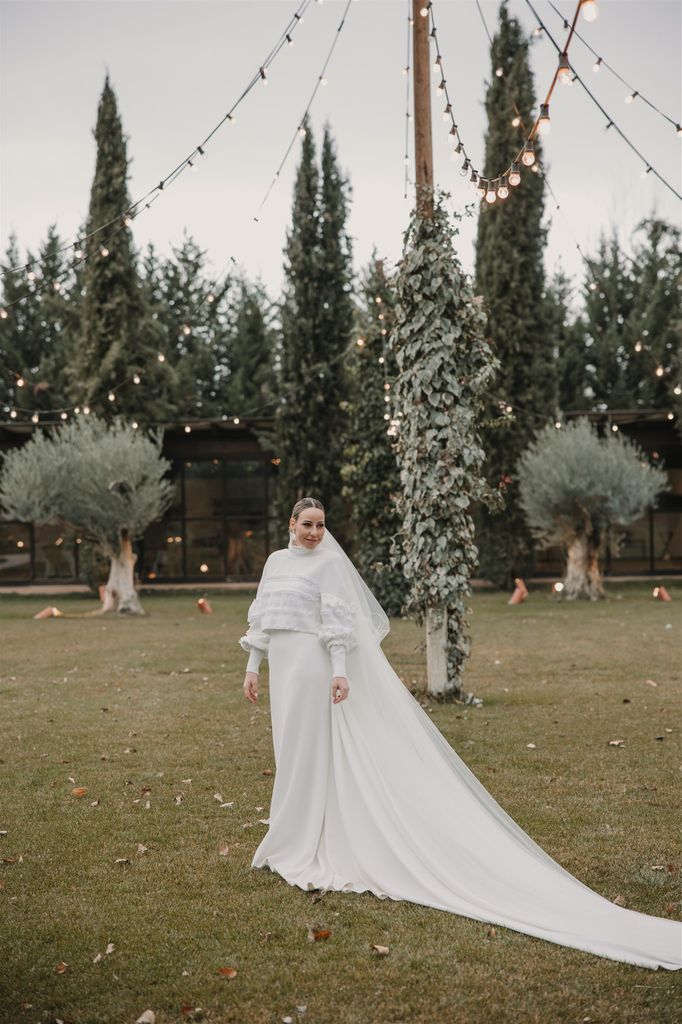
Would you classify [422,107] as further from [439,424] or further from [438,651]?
[438,651]

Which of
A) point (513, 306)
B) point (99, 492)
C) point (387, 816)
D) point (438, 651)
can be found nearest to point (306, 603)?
point (387, 816)

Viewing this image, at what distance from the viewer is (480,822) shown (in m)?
4.67

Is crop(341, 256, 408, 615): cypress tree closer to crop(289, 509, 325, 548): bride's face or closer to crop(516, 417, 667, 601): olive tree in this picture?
crop(516, 417, 667, 601): olive tree

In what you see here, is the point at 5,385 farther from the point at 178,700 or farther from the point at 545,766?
the point at 545,766

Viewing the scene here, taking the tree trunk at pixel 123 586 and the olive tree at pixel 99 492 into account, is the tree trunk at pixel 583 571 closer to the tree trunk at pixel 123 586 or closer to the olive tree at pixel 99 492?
the olive tree at pixel 99 492

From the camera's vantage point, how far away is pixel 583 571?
21.8 m

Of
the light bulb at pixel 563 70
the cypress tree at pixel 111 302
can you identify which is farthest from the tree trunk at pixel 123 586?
the light bulb at pixel 563 70

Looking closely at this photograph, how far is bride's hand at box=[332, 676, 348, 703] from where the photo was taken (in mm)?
4786

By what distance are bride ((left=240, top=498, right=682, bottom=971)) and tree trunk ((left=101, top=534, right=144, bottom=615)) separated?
15533 mm

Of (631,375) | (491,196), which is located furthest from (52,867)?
(631,375)

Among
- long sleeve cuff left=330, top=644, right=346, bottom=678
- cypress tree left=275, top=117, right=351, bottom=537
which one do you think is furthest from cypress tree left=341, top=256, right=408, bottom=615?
long sleeve cuff left=330, top=644, right=346, bottom=678

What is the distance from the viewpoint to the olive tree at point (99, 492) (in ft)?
64.7

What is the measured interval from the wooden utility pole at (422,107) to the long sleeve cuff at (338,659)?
615cm
